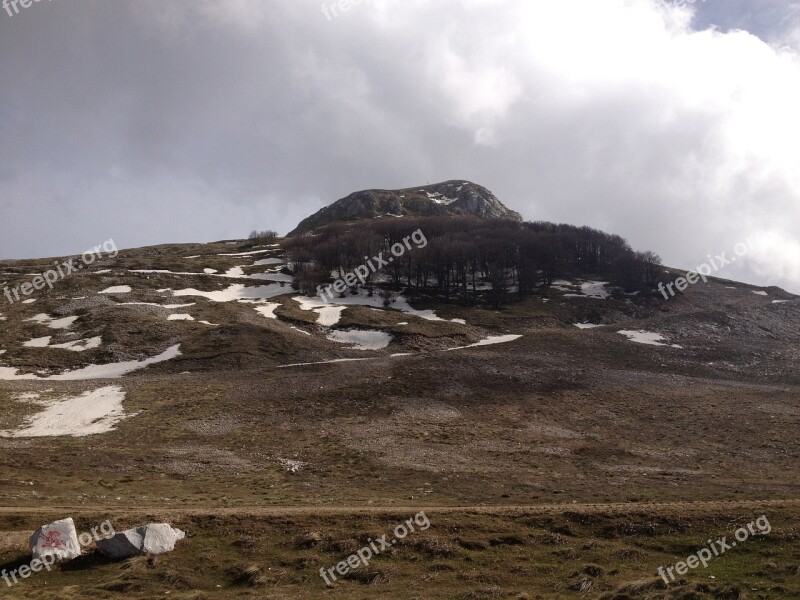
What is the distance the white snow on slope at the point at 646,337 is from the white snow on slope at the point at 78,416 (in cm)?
7315

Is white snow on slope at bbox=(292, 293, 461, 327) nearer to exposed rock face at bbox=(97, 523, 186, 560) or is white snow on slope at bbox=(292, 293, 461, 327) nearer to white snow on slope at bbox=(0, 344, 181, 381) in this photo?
white snow on slope at bbox=(0, 344, 181, 381)

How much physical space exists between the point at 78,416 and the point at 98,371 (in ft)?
65.9

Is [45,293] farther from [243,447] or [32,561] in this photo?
[32,561]

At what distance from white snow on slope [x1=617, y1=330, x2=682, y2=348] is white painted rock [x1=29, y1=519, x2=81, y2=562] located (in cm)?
7950

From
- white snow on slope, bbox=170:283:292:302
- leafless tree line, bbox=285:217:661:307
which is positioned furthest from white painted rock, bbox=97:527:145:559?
leafless tree line, bbox=285:217:661:307

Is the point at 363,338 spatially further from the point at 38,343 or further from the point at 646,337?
the point at 646,337

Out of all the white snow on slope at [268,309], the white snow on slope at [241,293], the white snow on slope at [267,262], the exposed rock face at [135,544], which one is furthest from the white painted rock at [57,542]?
the white snow on slope at [267,262]

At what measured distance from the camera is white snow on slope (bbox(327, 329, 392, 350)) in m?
79.5

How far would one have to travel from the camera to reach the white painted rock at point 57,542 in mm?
18797

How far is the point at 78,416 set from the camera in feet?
152

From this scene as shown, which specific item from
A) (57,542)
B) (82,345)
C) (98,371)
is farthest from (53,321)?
(57,542)

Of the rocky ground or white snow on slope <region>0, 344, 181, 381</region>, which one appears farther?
white snow on slope <region>0, 344, 181, 381</region>

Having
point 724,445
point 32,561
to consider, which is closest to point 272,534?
point 32,561

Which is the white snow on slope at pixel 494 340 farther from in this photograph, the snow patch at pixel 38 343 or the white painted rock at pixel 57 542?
the white painted rock at pixel 57 542
